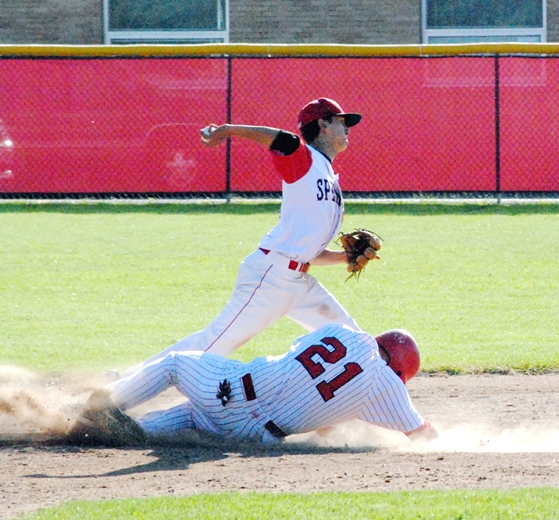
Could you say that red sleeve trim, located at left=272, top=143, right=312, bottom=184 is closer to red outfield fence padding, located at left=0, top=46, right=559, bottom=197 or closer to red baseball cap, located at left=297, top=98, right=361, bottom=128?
red baseball cap, located at left=297, top=98, right=361, bottom=128

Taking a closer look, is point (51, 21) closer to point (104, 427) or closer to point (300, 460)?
point (104, 427)

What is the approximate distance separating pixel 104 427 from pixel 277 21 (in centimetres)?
1492

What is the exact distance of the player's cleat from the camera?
5.01m

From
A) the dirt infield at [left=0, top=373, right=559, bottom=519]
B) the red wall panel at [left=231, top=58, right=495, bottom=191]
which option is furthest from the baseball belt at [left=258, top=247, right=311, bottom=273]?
the red wall panel at [left=231, top=58, right=495, bottom=191]

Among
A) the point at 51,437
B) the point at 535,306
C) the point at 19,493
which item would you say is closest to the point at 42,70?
the point at 535,306

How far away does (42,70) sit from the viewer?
1454 cm

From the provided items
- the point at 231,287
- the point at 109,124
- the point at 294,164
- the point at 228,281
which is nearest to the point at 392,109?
the point at 109,124

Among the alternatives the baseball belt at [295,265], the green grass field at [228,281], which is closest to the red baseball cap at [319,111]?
the baseball belt at [295,265]

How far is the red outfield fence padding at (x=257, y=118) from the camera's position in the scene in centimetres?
1460

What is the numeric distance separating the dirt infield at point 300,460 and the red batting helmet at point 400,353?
0.37 metres

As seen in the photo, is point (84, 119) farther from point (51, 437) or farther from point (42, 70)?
point (51, 437)

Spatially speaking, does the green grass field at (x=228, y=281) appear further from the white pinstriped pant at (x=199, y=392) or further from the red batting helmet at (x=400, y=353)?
the white pinstriped pant at (x=199, y=392)

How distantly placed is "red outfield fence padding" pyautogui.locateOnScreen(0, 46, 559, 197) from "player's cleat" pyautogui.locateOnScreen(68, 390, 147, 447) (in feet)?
31.7

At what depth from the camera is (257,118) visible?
14.8 meters
